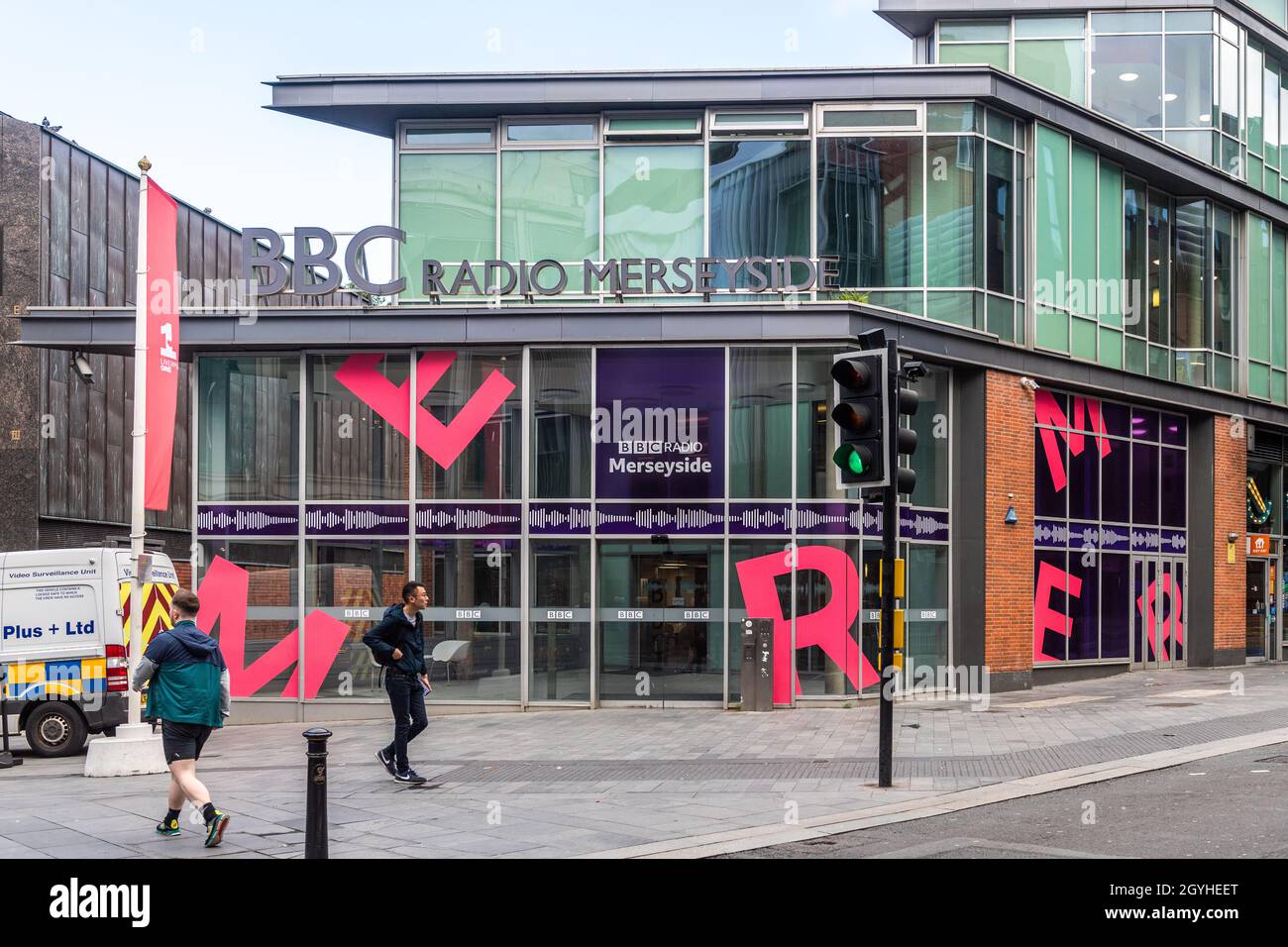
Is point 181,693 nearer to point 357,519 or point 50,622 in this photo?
point 50,622

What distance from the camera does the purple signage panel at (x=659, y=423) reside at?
18.9 metres

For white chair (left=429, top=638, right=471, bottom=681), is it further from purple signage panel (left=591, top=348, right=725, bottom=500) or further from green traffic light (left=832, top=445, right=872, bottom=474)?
green traffic light (left=832, top=445, right=872, bottom=474)

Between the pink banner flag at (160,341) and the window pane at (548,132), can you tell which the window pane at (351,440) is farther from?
the window pane at (548,132)

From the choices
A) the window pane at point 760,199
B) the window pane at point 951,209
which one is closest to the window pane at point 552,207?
the window pane at point 760,199

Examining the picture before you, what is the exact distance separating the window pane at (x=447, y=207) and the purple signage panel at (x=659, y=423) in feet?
9.11

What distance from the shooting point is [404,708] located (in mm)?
12219

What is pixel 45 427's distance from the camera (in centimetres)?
3550

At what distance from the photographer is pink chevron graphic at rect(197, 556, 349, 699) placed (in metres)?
19.0

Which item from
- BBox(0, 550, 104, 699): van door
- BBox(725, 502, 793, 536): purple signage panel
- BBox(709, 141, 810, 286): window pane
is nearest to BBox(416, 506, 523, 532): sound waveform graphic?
BBox(725, 502, 793, 536): purple signage panel

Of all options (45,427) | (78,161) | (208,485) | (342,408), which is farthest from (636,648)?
(78,161)

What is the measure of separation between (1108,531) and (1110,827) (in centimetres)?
1459
